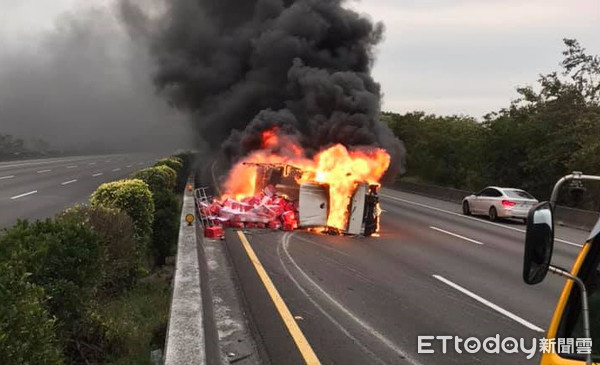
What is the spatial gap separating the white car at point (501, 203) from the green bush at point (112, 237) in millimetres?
15417

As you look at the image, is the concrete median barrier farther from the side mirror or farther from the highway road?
the highway road

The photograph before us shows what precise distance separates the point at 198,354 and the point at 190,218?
267 inches

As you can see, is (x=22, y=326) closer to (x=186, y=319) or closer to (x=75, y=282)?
(x=186, y=319)

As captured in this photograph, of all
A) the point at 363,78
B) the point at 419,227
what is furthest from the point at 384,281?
the point at 363,78

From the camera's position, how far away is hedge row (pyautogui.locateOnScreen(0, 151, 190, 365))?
11.2 ft

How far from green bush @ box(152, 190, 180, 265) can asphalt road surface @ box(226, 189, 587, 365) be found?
132 centimetres

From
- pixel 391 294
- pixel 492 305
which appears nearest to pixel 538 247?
pixel 492 305

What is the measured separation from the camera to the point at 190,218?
10.5m

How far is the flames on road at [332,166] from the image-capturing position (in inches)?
573

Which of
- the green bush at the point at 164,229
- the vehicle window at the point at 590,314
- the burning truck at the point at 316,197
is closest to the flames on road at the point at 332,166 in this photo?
the burning truck at the point at 316,197

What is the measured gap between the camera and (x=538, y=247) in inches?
91.3

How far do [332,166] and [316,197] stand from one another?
3.76 ft

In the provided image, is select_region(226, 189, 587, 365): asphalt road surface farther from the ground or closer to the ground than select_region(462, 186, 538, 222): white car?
closer to the ground

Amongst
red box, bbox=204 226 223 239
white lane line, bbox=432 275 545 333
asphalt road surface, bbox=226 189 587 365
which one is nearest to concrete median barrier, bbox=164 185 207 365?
asphalt road surface, bbox=226 189 587 365
